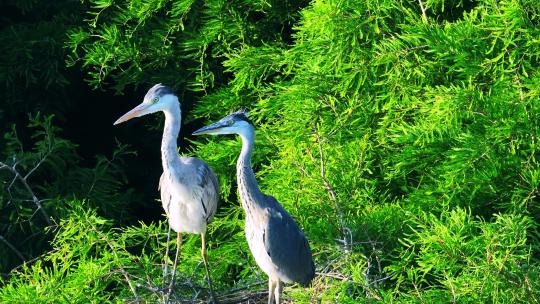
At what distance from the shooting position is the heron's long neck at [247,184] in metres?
4.89

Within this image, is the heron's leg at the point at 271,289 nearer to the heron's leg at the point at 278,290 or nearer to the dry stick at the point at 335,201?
the heron's leg at the point at 278,290

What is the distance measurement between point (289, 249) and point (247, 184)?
0.31 metres

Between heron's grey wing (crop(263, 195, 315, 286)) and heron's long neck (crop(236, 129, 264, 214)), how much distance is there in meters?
0.12

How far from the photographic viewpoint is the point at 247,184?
193 inches

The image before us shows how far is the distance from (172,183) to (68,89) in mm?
2554

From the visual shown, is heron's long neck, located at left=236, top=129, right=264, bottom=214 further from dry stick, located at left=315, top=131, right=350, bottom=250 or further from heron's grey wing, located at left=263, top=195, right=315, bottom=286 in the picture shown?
dry stick, located at left=315, top=131, right=350, bottom=250

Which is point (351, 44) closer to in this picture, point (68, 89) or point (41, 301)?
point (41, 301)

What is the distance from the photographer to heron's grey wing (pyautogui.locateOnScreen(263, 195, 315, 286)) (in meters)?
4.76

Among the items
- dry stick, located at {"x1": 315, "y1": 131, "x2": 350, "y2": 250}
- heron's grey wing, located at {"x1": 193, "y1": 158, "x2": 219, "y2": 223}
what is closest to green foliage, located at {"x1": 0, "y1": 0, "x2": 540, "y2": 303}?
dry stick, located at {"x1": 315, "y1": 131, "x2": 350, "y2": 250}

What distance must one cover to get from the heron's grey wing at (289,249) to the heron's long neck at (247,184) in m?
0.12

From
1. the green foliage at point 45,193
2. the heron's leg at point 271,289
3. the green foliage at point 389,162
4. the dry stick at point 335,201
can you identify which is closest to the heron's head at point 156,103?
the green foliage at point 389,162

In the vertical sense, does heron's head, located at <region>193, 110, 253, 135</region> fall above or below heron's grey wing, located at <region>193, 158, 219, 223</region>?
above

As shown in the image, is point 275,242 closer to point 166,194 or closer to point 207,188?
point 207,188

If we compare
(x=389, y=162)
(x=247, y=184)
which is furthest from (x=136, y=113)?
(x=389, y=162)
